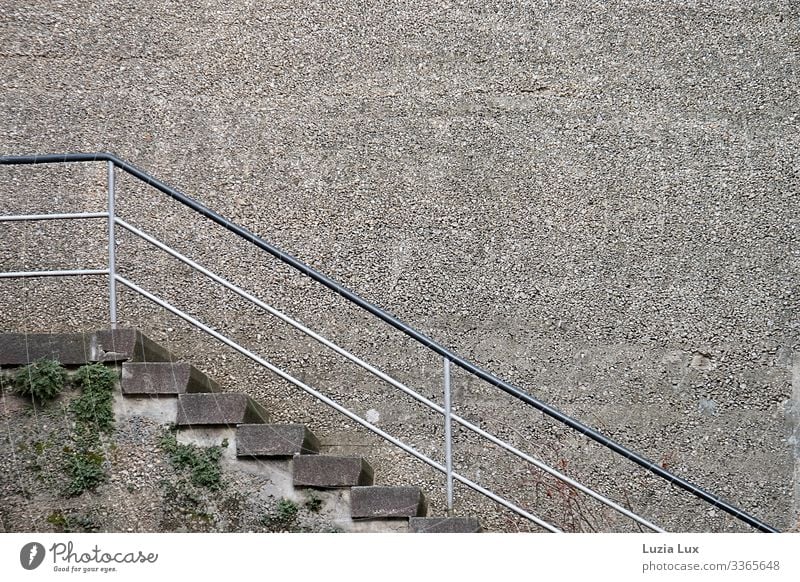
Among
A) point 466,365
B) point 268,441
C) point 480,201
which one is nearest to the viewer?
point 466,365

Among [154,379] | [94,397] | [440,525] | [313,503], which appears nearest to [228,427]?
[154,379]

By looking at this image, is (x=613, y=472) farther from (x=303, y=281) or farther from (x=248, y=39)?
(x=248, y=39)

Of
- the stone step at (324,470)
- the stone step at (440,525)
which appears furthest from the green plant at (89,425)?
the stone step at (440,525)

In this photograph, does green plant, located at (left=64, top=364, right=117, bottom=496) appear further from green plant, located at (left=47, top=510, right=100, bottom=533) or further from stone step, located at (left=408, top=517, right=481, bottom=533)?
stone step, located at (left=408, top=517, right=481, bottom=533)

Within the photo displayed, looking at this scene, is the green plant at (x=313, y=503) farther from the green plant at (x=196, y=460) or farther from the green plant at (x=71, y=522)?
the green plant at (x=71, y=522)

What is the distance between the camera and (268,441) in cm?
394

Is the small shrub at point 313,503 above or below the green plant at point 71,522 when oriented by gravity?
above

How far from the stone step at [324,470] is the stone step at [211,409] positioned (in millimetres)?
341

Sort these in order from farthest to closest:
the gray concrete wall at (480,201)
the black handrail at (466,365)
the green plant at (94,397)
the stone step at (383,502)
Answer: the gray concrete wall at (480,201)
the green plant at (94,397)
the stone step at (383,502)
the black handrail at (466,365)

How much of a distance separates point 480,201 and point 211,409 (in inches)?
87.3

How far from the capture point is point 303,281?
17.4 feet

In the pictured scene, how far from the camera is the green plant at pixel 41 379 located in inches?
154

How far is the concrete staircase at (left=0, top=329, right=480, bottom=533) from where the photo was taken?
12.8 ft

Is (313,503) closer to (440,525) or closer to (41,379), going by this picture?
(440,525)
